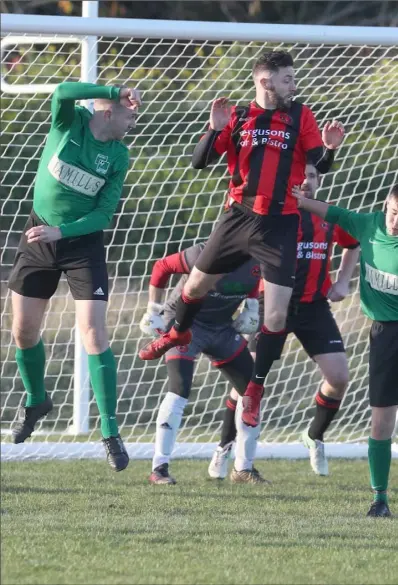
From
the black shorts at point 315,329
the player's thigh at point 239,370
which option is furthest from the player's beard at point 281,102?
the player's thigh at point 239,370

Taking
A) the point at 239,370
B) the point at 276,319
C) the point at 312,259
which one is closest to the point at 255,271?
the point at 312,259

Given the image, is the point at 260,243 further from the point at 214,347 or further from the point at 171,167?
the point at 171,167

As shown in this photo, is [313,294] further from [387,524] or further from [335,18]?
[335,18]

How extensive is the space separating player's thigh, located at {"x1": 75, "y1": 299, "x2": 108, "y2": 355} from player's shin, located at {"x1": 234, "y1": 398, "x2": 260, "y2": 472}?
1.74 metres

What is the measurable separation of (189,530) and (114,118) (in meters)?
2.36

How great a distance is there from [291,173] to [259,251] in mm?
496

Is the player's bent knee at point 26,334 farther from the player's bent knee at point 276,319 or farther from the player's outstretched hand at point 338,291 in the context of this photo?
the player's outstretched hand at point 338,291

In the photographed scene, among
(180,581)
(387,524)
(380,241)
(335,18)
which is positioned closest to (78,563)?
(180,581)

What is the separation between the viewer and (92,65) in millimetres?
9047

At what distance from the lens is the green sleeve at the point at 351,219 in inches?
260

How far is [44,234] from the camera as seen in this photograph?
6.41 meters

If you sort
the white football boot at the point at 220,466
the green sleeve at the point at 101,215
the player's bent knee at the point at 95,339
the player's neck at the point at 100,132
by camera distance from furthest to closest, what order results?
the white football boot at the point at 220,466 → the player's neck at the point at 100,132 → the player's bent knee at the point at 95,339 → the green sleeve at the point at 101,215

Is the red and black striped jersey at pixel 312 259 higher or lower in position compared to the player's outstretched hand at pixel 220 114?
lower

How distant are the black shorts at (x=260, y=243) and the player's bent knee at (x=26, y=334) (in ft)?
3.69
